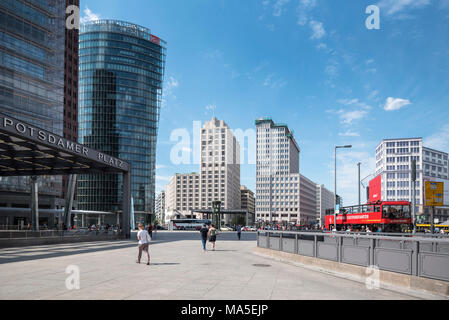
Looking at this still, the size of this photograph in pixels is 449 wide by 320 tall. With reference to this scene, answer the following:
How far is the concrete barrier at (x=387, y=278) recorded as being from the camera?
8.48m

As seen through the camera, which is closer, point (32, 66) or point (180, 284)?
point (180, 284)

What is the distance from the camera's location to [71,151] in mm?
27016

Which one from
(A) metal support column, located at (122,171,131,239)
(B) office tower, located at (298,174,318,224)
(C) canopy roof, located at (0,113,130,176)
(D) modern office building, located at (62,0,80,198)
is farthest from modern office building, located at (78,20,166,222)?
(A) metal support column, located at (122,171,131,239)

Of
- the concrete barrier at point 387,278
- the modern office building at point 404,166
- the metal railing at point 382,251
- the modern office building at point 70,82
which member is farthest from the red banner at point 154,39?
the concrete barrier at point 387,278

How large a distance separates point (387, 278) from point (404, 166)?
142 metres

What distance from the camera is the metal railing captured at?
8633 mm

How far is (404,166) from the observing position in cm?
13662

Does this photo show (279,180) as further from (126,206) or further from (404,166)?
(126,206)

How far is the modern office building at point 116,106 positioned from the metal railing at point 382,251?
116 metres

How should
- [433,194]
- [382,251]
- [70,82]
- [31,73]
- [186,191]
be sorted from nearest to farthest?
[382,251] < [433,194] < [31,73] < [70,82] < [186,191]

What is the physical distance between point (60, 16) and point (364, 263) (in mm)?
72783

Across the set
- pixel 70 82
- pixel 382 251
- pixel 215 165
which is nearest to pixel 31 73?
pixel 70 82

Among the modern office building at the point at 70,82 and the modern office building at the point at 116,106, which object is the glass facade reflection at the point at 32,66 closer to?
the modern office building at the point at 70,82

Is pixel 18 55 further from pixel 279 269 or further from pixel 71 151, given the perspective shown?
pixel 279 269
